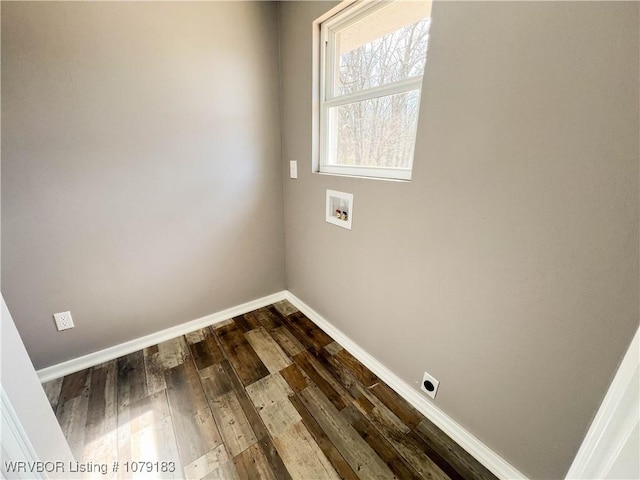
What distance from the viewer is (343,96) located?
149 cm

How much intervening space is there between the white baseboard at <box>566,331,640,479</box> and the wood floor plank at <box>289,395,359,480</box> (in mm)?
803

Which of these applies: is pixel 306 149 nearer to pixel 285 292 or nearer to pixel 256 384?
pixel 285 292

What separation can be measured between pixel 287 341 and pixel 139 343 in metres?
1.01

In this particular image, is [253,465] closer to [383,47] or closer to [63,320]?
[63,320]

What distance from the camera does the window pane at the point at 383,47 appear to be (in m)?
1.14

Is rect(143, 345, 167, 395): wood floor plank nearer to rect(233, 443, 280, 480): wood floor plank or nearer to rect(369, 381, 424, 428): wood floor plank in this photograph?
rect(233, 443, 280, 480): wood floor plank

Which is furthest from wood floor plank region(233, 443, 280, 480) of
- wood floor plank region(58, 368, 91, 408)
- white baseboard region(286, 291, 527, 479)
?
wood floor plank region(58, 368, 91, 408)

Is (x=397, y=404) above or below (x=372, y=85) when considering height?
below

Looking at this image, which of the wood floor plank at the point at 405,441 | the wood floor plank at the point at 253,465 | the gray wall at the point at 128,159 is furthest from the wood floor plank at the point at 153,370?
the wood floor plank at the point at 405,441

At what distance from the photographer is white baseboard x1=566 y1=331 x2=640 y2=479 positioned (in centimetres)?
55

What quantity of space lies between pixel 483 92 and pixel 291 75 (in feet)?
4.18

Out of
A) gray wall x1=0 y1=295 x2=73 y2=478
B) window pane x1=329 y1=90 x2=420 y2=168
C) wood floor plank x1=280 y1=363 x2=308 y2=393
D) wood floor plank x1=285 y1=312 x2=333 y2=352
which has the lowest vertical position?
wood floor plank x1=285 y1=312 x2=333 y2=352

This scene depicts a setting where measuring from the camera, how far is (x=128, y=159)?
146 cm

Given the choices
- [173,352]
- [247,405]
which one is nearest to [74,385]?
[173,352]
